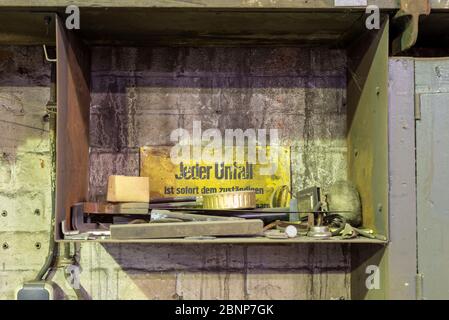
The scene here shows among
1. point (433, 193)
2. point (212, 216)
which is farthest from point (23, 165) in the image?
point (433, 193)

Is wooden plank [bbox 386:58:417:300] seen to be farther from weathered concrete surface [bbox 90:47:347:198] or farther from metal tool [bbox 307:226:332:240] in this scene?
weathered concrete surface [bbox 90:47:347:198]

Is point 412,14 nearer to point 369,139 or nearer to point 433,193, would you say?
point 369,139

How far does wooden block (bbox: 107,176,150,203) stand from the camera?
2322 mm

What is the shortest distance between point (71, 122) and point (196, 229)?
2.56 feet

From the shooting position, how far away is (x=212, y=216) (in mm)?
2211

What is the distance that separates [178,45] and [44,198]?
43.3 inches

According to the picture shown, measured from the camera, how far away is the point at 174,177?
257 centimetres

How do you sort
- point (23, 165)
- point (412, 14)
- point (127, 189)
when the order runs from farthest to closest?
point (23, 165), point (127, 189), point (412, 14)

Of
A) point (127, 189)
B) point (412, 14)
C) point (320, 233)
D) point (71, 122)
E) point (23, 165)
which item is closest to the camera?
point (412, 14)

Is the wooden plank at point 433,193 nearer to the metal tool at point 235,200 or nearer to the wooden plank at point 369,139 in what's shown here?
the wooden plank at point 369,139

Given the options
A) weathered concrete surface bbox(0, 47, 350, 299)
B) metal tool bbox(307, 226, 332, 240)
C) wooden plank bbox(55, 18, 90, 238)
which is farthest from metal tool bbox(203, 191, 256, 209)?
wooden plank bbox(55, 18, 90, 238)

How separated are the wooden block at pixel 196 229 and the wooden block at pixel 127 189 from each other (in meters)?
0.31

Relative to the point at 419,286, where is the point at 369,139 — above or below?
above

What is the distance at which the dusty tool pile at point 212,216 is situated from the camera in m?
2.06
